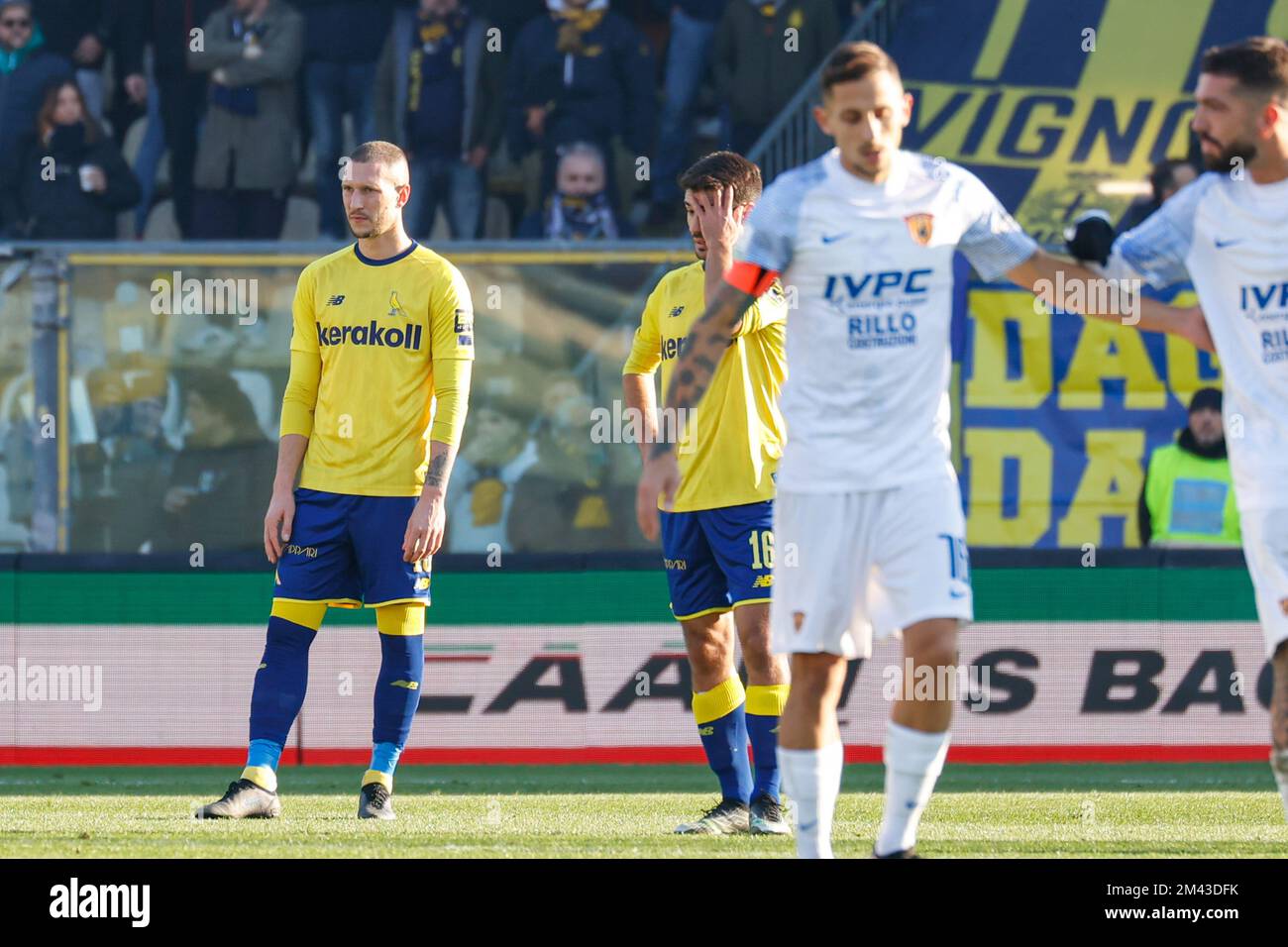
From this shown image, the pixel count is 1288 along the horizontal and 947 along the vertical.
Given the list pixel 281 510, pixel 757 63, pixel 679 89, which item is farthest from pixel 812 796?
pixel 679 89

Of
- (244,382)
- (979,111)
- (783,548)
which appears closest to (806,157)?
(979,111)

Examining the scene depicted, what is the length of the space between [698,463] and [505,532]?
4617 millimetres

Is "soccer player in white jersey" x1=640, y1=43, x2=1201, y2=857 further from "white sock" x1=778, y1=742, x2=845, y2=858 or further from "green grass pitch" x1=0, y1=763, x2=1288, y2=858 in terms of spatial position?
"green grass pitch" x1=0, y1=763, x2=1288, y2=858

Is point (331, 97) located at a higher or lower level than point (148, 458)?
higher

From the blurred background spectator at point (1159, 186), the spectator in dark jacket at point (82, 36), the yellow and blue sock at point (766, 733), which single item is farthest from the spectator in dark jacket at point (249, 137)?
the yellow and blue sock at point (766, 733)

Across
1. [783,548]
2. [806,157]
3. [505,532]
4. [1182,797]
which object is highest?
[806,157]

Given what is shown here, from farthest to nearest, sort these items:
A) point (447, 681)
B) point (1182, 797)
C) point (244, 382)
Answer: point (244, 382), point (447, 681), point (1182, 797)

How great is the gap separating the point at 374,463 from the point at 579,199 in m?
6.05

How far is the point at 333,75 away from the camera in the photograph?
1338 centimetres

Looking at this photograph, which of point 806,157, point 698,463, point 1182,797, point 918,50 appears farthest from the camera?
point 918,50

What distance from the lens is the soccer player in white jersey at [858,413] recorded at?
4992 mm

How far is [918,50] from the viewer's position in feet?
46.2

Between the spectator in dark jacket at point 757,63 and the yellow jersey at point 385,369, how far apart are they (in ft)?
21.6
